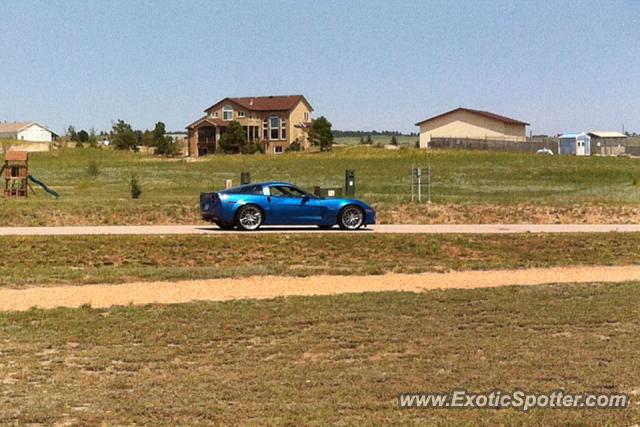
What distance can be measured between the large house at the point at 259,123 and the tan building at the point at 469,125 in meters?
17.7

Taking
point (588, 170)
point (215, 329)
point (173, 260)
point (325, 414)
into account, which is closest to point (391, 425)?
point (325, 414)

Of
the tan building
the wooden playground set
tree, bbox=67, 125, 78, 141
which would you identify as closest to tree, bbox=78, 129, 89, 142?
tree, bbox=67, 125, 78, 141

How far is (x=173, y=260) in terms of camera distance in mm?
18922

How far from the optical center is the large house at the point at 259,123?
11506cm

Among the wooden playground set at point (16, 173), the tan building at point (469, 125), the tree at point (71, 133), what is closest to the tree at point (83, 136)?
the tree at point (71, 133)

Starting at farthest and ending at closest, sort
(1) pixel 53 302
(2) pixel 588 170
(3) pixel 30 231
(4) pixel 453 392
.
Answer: (2) pixel 588 170 < (3) pixel 30 231 < (1) pixel 53 302 < (4) pixel 453 392

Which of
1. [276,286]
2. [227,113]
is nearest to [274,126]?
[227,113]

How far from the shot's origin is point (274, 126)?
11862cm

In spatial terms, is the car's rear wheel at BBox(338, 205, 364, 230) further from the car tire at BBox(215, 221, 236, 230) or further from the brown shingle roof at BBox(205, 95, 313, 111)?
the brown shingle roof at BBox(205, 95, 313, 111)

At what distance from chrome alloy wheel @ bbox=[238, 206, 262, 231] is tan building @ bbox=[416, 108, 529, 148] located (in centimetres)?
8184

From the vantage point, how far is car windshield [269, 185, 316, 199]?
22.9 metres

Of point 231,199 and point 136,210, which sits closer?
point 231,199

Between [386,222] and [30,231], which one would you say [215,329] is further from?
[386,222]

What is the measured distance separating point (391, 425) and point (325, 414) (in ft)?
1.81
